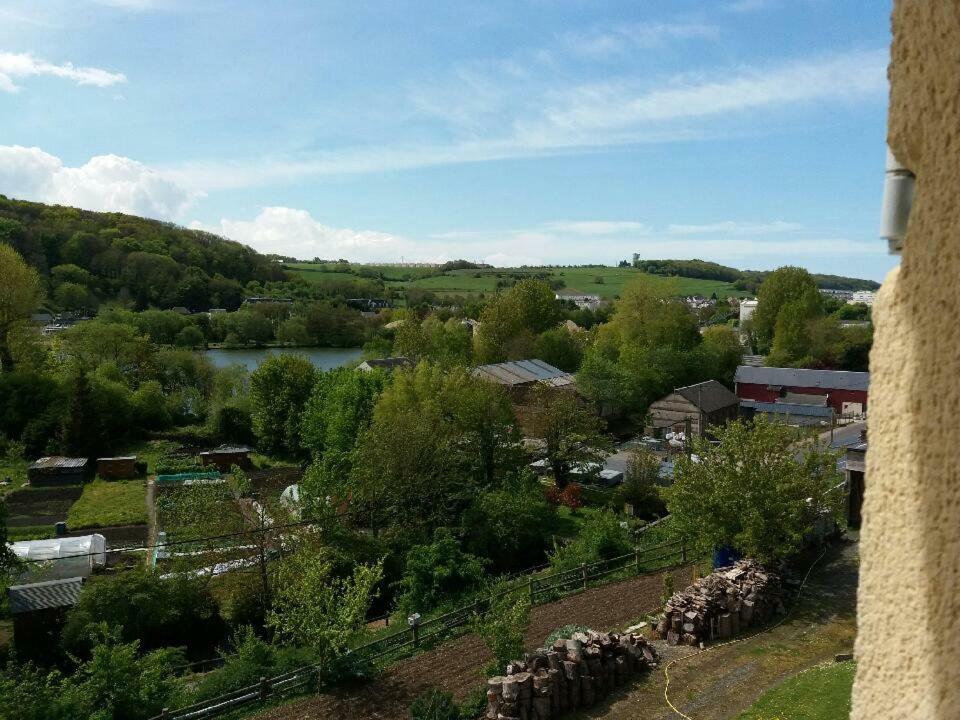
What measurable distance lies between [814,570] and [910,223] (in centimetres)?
1961

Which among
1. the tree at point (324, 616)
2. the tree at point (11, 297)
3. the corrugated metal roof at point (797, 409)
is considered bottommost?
the tree at point (324, 616)

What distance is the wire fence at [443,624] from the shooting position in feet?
44.8

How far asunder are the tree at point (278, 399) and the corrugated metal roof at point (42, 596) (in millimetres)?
20619

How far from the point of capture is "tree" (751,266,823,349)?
54219mm

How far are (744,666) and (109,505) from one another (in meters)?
27.3

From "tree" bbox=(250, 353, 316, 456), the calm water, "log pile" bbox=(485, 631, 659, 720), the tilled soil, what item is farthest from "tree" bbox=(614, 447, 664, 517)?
the calm water

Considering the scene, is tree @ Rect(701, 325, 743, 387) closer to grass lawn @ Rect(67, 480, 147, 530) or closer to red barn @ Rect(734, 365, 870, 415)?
red barn @ Rect(734, 365, 870, 415)

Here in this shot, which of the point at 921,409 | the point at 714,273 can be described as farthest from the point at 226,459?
the point at 714,273

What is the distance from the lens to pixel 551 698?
12.8 m

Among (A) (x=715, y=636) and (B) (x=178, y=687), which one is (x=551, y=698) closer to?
(A) (x=715, y=636)

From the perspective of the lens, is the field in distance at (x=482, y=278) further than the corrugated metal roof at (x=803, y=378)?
Yes

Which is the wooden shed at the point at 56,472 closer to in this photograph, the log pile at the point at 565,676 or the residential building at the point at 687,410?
the log pile at the point at 565,676

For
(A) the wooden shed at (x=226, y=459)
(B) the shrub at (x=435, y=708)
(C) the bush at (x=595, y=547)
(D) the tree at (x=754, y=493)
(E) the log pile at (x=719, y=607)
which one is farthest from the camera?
(A) the wooden shed at (x=226, y=459)

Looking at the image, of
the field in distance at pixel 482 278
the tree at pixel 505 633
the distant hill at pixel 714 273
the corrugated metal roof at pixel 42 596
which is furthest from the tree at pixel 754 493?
the distant hill at pixel 714 273
